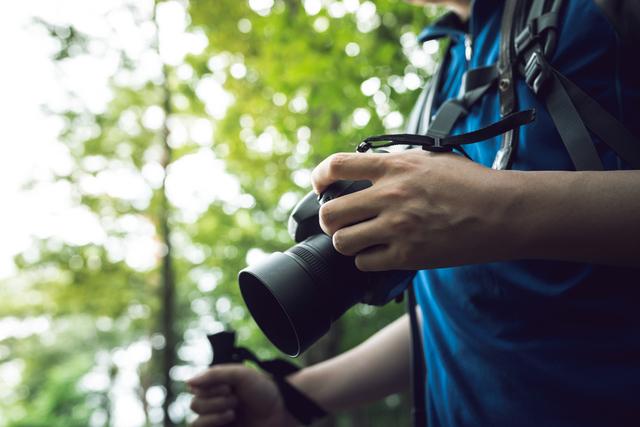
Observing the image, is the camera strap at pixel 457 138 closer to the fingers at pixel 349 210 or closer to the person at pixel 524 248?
the person at pixel 524 248

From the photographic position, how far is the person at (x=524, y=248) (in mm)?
589

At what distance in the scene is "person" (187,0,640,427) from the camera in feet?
1.93

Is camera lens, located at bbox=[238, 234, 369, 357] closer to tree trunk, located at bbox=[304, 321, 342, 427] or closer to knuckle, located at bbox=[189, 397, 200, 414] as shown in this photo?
A: knuckle, located at bbox=[189, 397, 200, 414]

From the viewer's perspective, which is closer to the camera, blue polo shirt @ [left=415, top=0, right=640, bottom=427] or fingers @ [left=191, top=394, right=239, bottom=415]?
blue polo shirt @ [left=415, top=0, right=640, bottom=427]

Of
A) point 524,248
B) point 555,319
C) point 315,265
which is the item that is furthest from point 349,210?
point 555,319

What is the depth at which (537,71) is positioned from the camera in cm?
79

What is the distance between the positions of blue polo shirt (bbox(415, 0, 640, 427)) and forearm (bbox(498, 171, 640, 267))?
143 millimetres

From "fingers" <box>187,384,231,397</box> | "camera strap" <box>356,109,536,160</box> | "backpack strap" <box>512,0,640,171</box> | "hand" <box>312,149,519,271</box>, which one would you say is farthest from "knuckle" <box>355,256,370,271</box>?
"fingers" <box>187,384,231,397</box>

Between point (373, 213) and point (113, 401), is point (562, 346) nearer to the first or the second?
point (373, 213)

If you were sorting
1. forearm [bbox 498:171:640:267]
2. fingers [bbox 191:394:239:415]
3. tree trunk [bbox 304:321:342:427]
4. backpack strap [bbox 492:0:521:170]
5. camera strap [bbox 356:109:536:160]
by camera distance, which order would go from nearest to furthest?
forearm [bbox 498:171:640:267] → camera strap [bbox 356:109:536:160] → backpack strap [bbox 492:0:521:170] → fingers [bbox 191:394:239:415] → tree trunk [bbox 304:321:342:427]

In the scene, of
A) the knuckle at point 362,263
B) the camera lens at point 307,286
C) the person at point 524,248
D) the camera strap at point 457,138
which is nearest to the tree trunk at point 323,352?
the person at point 524,248

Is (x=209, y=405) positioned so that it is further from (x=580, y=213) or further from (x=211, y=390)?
Result: (x=580, y=213)

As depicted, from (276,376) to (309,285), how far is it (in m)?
0.72

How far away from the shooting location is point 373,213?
66 centimetres
